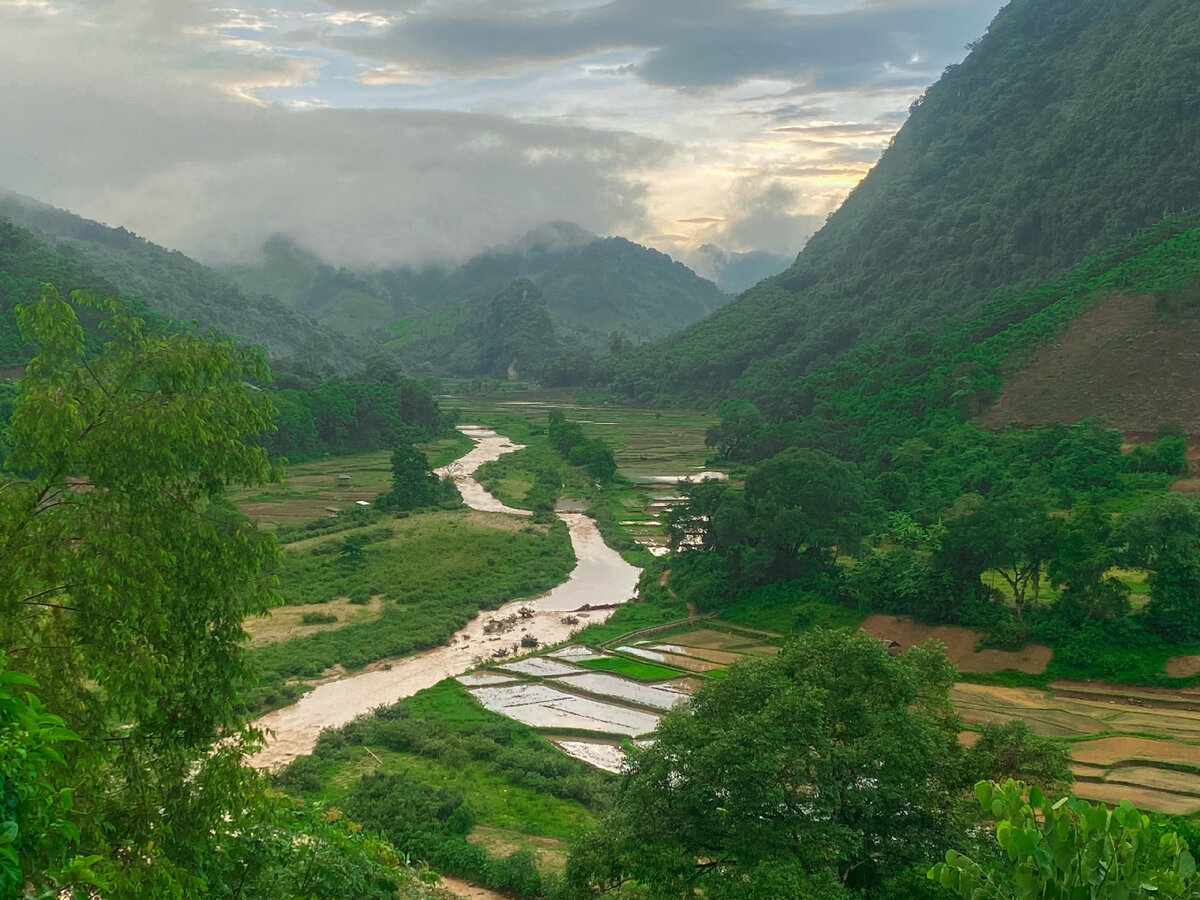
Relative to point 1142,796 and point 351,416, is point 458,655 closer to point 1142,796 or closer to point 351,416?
point 1142,796

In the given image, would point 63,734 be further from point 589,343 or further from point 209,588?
point 589,343

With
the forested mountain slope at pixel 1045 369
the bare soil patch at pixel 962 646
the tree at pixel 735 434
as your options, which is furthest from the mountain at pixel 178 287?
the bare soil patch at pixel 962 646

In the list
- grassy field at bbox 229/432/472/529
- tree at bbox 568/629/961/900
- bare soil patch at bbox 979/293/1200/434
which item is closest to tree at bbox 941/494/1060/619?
tree at bbox 568/629/961/900

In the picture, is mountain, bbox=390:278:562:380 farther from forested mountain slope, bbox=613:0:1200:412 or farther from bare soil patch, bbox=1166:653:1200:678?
bare soil patch, bbox=1166:653:1200:678

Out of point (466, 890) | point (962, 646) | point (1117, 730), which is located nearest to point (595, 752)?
A: point (466, 890)

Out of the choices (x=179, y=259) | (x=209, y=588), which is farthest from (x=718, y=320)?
(x=209, y=588)

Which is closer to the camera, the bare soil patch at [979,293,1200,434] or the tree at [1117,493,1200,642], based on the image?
the tree at [1117,493,1200,642]

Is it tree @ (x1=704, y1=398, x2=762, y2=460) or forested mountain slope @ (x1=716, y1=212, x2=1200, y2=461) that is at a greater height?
forested mountain slope @ (x1=716, y1=212, x2=1200, y2=461)
